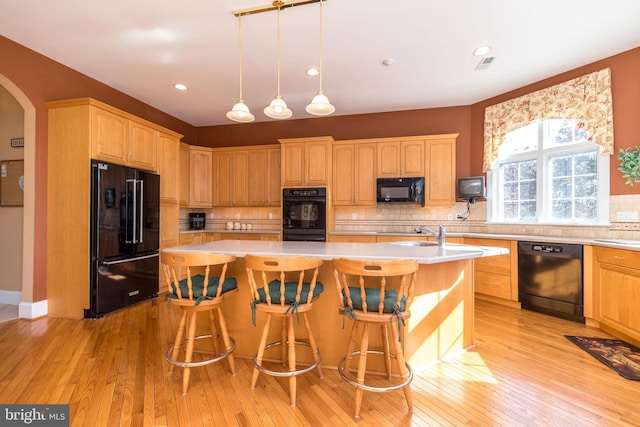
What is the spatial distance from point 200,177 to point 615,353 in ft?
18.4

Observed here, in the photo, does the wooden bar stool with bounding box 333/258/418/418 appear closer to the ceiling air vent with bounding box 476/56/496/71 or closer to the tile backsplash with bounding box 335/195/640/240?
the ceiling air vent with bounding box 476/56/496/71

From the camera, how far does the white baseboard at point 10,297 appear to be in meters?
3.47

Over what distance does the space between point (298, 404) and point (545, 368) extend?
187 cm

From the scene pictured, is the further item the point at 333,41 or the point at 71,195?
the point at 71,195

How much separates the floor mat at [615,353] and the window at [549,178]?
1364 millimetres

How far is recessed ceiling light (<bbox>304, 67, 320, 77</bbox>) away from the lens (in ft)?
11.2

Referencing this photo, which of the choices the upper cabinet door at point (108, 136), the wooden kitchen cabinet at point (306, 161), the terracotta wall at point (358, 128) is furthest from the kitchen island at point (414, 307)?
the terracotta wall at point (358, 128)

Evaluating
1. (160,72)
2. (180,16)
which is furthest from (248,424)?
(160,72)

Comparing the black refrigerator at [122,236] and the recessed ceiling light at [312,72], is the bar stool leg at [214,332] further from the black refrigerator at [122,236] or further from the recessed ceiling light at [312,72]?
the recessed ceiling light at [312,72]

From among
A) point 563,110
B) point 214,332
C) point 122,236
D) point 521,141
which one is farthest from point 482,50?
point 122,236

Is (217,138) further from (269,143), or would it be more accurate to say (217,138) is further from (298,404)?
(298,404)

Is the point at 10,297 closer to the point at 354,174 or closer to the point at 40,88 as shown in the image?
the point at 40,88

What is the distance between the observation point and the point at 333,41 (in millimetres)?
2865

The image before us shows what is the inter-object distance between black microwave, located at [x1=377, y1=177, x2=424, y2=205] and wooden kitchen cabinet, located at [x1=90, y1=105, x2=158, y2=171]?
3288 mm
